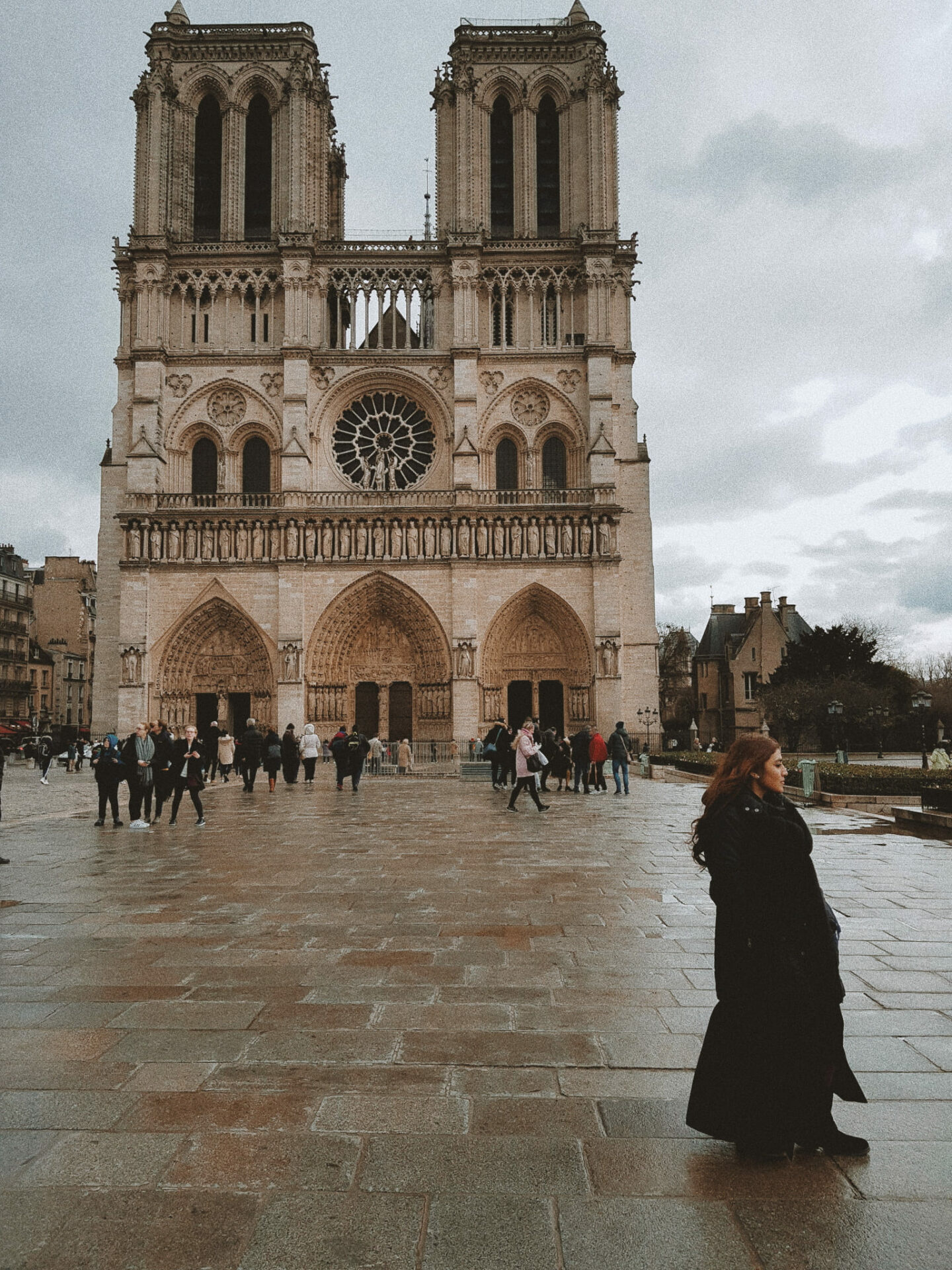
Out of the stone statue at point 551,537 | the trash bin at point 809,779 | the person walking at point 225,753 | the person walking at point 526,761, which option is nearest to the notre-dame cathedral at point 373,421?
the stone statue at point 551,537

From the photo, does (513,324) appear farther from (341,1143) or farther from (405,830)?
(341,1143)

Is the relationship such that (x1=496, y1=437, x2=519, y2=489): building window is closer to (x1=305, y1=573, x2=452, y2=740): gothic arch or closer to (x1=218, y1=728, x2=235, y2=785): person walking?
(x1=305, y1=573, x2=452, y2=740): gothic arch

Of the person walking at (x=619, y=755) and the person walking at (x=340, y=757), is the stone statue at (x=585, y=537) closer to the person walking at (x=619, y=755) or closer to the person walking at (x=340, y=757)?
the person walking at (x=619, y=755)

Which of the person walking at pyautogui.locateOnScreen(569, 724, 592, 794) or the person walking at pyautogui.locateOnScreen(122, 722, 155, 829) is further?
the person walking at pyautogui.locateOnScreen(569, 724, 592, 794)

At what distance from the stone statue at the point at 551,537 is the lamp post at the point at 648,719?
20.3 ft

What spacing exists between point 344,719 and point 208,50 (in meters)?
24.7

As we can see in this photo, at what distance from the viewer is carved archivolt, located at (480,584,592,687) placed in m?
32.1

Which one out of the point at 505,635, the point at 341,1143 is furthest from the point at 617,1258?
the point at 505,635

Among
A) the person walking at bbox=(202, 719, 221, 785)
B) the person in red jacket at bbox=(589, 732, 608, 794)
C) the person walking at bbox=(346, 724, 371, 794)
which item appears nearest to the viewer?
the person in red jacket at bbox=(589, 732, 608, 794)

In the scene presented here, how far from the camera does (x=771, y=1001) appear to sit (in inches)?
118

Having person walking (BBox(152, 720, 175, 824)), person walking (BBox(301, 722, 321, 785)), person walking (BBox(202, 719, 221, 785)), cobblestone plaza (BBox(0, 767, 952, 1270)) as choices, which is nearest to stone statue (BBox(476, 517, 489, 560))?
person walking (BBox(202, 719, 221, 785))

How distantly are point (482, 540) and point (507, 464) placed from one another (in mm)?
3582

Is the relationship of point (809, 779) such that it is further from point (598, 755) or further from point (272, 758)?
point (272, 758)

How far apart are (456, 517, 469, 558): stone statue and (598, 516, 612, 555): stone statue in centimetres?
443
